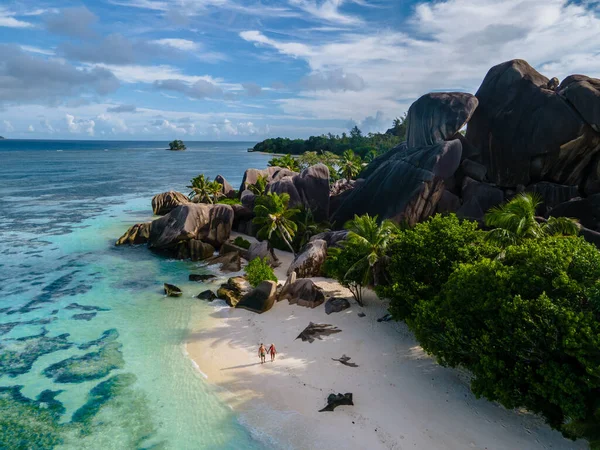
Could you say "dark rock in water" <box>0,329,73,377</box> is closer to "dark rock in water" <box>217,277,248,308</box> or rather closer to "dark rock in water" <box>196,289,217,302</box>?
"dark rock in water" <box>196,289,217,302</box>

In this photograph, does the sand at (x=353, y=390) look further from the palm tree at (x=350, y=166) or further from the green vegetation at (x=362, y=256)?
the palm tree at (x=350, y=166)

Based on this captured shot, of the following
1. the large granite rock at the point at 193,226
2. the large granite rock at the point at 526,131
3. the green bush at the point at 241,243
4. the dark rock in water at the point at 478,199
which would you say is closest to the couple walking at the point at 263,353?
the green bush at the point at 241,243

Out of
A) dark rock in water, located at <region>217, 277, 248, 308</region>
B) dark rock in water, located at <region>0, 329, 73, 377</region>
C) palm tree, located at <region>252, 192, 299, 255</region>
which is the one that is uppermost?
palm tree, located at <region>252, 192, 299, 255</region>

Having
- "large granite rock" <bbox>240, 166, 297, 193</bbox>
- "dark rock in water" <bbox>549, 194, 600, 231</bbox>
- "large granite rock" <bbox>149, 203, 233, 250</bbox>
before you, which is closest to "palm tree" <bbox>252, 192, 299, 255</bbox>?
"large granite rock" <bbox>149, 203, 233, 250</bbox>

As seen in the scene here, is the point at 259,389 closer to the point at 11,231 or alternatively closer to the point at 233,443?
the point at 233,443

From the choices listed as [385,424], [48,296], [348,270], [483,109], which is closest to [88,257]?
[48,296]

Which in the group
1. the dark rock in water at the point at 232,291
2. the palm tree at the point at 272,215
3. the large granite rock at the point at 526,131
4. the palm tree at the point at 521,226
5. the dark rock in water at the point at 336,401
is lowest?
the dark rock in water at the point at 336,401
